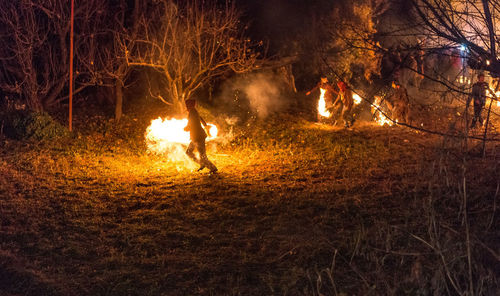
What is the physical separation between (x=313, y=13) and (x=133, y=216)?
13.9 m

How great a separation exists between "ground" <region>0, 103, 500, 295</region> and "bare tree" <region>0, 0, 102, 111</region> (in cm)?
260

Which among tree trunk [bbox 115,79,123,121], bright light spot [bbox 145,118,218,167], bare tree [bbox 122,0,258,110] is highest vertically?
bare tree [bbox 122,0,258,110]

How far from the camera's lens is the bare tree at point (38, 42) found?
14.5 metres

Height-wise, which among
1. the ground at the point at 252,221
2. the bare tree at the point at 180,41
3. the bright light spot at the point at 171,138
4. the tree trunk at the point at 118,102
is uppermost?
the bare tree at the point at 180,41

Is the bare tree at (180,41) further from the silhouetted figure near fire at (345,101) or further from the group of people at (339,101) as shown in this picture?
the silhouetted figure near fire at (345,101)

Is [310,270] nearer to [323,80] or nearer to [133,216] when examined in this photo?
[133,216]

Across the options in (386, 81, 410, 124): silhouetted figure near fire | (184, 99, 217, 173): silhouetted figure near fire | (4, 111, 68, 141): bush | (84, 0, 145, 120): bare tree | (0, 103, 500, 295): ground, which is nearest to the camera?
(0, 103, 500, 295): ground

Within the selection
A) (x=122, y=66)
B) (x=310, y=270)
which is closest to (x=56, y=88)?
(x=122, y=66)

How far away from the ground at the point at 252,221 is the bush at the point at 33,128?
496 mm

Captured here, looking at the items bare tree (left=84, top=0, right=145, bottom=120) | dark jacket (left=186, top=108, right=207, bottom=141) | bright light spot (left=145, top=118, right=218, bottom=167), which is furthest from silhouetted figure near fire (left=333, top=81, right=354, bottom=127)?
bare tree (left=84, top=0, right=145, bottom=120)

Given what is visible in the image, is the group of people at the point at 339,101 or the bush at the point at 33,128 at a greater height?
the group of people at the point at 339,101

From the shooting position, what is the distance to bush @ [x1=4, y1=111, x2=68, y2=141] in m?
14.0

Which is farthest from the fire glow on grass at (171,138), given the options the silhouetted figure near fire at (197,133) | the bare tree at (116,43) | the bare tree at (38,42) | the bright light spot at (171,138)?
the bare tree at (38,42)

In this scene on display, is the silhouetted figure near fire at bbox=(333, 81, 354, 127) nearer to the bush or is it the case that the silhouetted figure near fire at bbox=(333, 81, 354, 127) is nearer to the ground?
the ground
